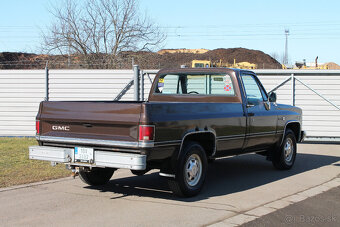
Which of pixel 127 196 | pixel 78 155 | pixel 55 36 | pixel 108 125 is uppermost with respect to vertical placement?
pixel 55 36

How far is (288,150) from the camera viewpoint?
10.4m

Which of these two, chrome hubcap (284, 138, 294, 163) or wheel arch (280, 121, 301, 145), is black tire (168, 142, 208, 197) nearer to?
chrome hubcap (284, 138, 294, 163)

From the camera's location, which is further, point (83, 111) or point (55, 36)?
point (55, 36)

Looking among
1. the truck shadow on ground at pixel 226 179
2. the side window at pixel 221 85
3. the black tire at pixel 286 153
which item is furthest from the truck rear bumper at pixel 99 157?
the black tire at pixel 286 153

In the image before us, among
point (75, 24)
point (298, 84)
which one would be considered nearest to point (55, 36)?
point (75, 24)

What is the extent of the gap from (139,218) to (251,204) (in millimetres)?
1752

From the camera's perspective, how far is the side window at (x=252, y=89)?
8953mm

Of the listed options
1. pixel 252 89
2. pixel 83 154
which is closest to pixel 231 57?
pixel 252 89

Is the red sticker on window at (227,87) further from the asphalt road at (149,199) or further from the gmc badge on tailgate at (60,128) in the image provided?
the gmc badge on tailgate at (60,128)

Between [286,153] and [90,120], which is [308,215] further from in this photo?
[286,153]

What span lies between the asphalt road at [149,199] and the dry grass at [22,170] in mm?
382

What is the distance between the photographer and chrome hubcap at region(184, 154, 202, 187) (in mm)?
7311

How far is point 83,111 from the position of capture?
7.02 m

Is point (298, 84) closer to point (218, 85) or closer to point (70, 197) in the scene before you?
point (218, 85)
